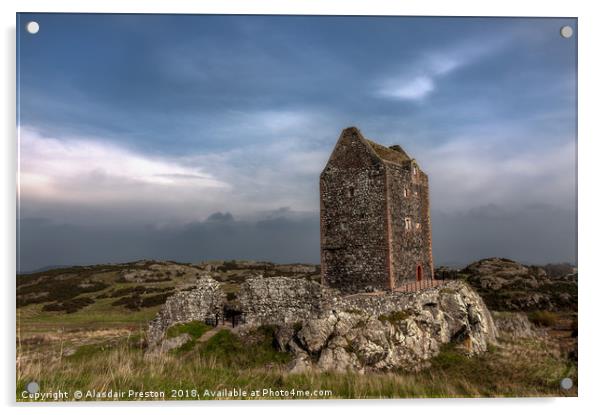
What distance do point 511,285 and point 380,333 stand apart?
3100 centimetres

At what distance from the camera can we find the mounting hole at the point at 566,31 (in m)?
13.9

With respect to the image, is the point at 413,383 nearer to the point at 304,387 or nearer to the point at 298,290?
the point at 304,387

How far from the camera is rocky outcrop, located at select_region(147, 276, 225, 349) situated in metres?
22.6

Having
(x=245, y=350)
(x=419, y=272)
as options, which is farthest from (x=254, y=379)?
(x=419, y=272)

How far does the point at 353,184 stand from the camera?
25391mm

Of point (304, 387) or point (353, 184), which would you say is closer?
point (304, 387)

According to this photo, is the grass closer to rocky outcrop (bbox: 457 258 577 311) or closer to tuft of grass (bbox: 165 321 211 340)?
tuft of grass (bbox: 165 321 211 340)

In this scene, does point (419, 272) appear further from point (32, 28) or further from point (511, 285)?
point (32, 28)

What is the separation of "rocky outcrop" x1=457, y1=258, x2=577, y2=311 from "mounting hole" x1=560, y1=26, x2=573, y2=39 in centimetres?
1748

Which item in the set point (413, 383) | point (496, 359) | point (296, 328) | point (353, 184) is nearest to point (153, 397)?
point (413, 383)

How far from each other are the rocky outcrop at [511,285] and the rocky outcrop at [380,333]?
26.1 ft

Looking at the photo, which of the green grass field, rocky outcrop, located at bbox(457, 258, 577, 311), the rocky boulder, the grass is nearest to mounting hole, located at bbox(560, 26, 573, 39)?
the green grass field

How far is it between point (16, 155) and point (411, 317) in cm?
1695

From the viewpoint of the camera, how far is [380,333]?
19.5m
